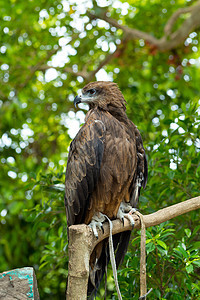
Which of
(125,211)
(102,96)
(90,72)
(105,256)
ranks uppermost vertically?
(102,96)

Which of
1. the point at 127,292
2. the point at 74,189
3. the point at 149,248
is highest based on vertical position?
the point at 74,189

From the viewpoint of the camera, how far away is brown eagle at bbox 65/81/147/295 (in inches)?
95.7

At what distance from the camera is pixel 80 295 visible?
1.81 metres

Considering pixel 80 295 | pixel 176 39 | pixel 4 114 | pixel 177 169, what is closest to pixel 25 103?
pixel 4 114

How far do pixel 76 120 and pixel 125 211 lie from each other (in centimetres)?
200

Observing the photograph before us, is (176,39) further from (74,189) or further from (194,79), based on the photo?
(74,189)

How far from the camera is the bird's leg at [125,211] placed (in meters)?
2.45

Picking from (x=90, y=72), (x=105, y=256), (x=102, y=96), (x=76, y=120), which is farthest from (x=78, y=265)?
(x=90, y=72)

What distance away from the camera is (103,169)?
95.6 inches

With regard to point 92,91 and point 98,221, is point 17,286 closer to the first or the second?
point 98,221

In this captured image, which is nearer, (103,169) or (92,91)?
(103,169)

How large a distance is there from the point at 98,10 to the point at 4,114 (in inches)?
73.3

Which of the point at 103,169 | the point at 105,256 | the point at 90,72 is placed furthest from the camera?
the point at 90,72

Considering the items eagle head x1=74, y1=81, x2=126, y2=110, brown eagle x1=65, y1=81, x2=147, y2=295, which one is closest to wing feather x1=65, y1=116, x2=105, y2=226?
brown eagle x1=65, y1=81, x2=147, y2=295
